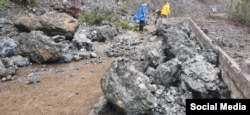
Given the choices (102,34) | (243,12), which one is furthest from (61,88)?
(243,12)

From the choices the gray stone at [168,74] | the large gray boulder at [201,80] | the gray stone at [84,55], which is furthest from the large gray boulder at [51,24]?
the large gray boulder at [201,80]

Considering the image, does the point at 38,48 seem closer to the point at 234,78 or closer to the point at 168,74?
the point at 168,74

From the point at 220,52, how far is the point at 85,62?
4.18 meters

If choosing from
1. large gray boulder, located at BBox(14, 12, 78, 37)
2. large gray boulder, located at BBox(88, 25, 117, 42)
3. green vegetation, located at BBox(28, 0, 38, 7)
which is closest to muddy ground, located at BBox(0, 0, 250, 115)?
large gray boulder, located at BBox(14, 12, 78, 37)

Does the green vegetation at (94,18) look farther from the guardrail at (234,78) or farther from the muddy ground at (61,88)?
→ the guardrail at (234,78)

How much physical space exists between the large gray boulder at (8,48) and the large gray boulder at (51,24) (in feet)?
3.90

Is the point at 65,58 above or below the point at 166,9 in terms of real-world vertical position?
below

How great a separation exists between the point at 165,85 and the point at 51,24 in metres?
5.55

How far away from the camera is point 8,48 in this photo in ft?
30.6

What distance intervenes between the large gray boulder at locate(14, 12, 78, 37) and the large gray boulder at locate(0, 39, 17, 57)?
46.8 inches

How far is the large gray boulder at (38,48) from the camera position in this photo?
29.6ft

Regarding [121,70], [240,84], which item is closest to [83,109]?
[121,70]

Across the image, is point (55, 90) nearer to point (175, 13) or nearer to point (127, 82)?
point (127, 82)

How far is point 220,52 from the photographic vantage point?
6.86 m
